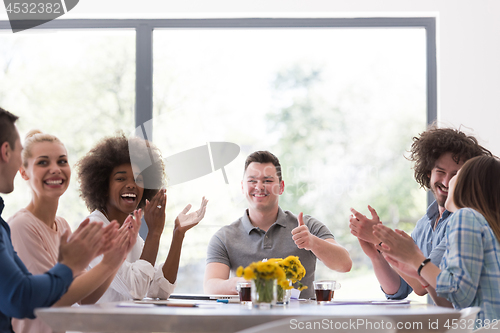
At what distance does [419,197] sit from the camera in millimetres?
3232

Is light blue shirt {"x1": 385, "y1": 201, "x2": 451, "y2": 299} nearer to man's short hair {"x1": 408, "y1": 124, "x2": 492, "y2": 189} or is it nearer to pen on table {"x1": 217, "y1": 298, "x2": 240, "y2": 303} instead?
man's short hair {"x1": 408, "y1": 124, "x2": 492, "y2": 189}

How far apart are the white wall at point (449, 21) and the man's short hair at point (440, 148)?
2.34 ft

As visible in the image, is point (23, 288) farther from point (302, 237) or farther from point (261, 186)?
point (261, 186)

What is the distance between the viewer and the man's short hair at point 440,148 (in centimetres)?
235

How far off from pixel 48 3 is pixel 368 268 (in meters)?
2.95

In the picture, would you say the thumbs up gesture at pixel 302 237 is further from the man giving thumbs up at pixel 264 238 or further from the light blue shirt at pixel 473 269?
the light blue shirt at pixel 473 269

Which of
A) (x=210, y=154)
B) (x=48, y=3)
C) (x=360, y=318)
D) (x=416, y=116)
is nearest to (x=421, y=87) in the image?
(x=416, y=116)

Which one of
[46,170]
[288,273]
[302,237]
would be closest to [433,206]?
[302,237]

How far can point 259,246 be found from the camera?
2.63 metres

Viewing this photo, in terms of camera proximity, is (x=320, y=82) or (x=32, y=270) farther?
(x=320, y=82)

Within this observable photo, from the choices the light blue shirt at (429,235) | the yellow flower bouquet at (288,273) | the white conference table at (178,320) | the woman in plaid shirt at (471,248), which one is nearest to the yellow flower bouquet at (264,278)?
the yellow flower bouquet at (288,273)

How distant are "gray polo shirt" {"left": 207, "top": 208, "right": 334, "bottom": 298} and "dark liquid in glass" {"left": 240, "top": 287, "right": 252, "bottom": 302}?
2.60 ft

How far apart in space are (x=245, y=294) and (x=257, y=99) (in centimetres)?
184

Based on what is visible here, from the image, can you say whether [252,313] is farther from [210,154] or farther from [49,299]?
[210,154]
